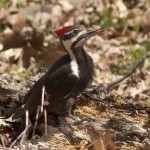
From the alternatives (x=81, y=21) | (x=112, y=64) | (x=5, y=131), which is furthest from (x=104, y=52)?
(x=5, y=131)

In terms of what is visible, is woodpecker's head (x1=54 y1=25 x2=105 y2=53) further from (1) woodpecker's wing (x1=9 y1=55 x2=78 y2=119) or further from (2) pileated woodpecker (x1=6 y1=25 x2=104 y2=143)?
(1) woodpecker's wing (x1=9 y1=55 x2=78 y2=119)

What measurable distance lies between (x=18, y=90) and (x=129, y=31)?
12.8ft

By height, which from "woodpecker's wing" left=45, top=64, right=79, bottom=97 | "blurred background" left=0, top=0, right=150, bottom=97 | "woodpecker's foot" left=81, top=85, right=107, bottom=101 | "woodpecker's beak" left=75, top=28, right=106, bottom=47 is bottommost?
"woodpecker's foot" left=81, top=85, right=107, bottom=101

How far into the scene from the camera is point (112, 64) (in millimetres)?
7863

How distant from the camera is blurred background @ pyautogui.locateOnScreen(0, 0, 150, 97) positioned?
24.6 feet

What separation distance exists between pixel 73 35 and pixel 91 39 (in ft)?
12.5

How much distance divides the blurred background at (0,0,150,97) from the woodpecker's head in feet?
6.86

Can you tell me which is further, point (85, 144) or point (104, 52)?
point (104, 52)

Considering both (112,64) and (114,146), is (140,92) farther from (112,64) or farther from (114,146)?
(114,146)

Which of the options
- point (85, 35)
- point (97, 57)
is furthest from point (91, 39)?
point (85, 35)

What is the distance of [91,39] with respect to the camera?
8.56 metres

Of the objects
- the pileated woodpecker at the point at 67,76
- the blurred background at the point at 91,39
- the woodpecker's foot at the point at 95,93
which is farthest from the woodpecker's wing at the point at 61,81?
the blurred background at the point at 91,39

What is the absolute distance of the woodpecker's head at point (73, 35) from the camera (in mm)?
4758

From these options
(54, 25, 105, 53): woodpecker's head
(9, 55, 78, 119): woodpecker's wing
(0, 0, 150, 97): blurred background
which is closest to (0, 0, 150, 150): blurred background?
(0, 0, 150, 97): blurred background
